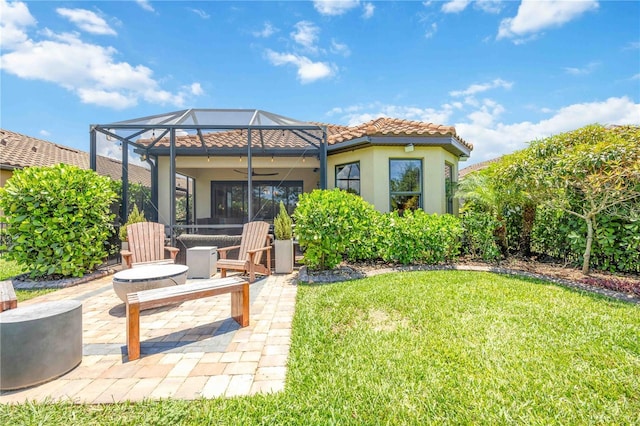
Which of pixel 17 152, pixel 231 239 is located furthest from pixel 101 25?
pixel 17 152

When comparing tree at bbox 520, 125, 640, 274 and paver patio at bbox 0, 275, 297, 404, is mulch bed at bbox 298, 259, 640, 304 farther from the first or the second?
paver patio at bbox 0, 275, 297, 404

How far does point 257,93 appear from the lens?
39.4ft

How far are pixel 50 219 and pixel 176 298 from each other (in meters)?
4.97

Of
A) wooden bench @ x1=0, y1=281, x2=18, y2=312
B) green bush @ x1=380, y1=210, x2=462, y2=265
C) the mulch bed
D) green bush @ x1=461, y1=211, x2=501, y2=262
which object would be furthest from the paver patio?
green bush @ x1=461, y1=211, x2=501, y2=262

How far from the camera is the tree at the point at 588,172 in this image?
5379 millimetres

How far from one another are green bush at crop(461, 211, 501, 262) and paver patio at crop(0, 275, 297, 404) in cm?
558

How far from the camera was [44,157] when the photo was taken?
13.1 meters

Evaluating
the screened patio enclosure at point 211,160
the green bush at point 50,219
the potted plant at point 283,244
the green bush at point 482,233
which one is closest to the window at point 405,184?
the green bush at point 482,233

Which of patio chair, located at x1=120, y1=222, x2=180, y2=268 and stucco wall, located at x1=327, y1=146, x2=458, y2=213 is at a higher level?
stucco wall, located at x1=327, y1=146, x2=458, y2=213

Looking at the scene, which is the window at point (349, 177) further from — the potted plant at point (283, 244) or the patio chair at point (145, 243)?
the patio chair at point (145, 243)

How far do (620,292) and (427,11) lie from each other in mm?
8703

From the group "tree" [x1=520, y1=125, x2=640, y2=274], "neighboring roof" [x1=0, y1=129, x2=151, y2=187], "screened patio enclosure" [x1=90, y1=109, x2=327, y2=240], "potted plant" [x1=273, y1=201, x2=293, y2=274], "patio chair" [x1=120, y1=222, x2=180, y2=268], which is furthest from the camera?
"neighboring roof" [x1=0, y1=129, x2=151, y2=187]

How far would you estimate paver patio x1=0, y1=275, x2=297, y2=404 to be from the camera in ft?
7.98

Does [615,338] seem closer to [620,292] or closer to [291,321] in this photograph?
[620,292]
